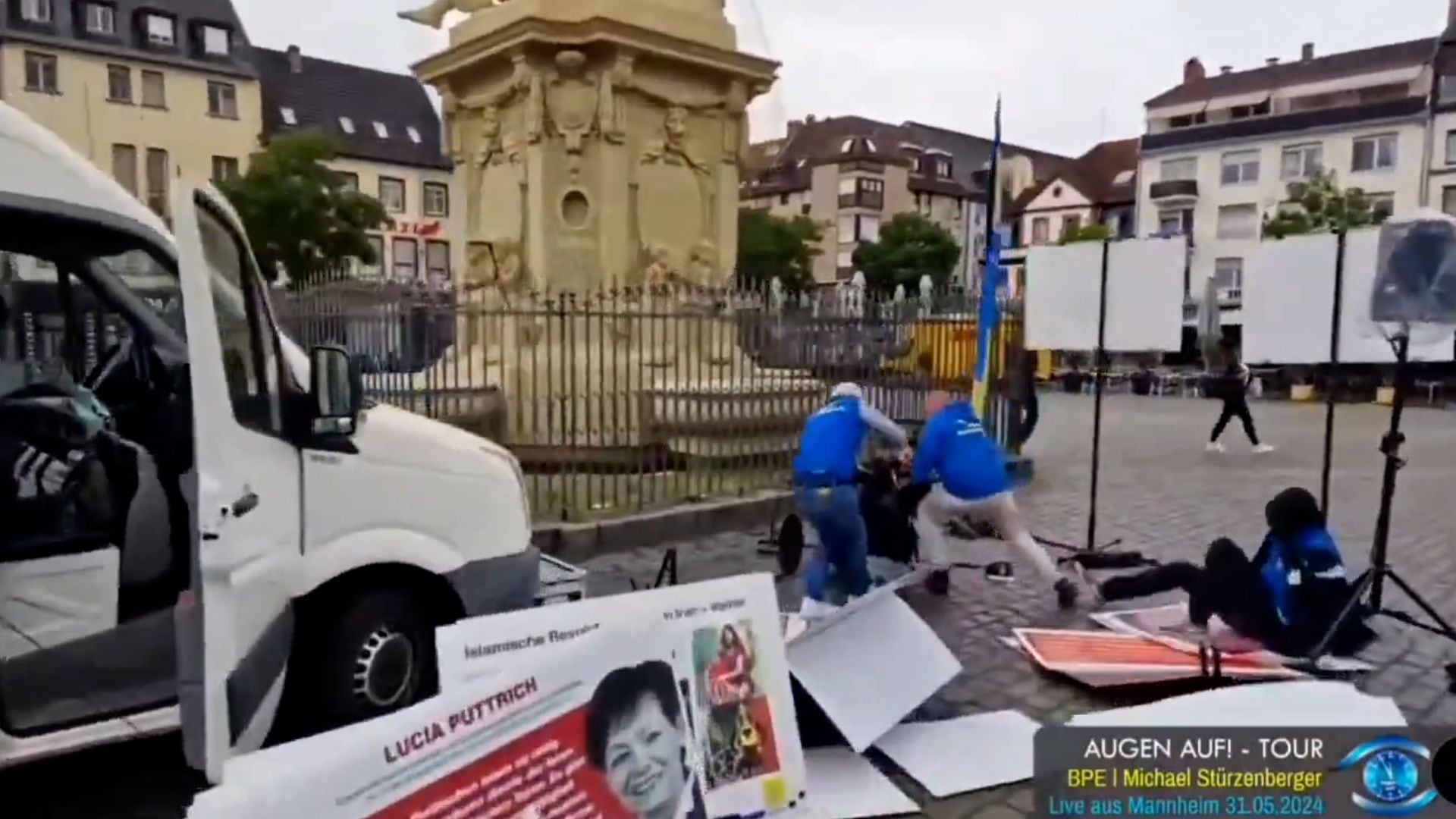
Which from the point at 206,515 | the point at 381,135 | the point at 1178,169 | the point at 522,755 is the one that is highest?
the point at 381,135

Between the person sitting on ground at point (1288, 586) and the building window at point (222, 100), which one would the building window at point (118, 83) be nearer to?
the building window at point (222, 100)

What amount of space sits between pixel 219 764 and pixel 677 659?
4.69 ft

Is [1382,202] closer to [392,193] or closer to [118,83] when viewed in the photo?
[392,193]

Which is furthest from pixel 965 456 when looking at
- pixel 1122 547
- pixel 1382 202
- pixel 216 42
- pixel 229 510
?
pixel 216 42

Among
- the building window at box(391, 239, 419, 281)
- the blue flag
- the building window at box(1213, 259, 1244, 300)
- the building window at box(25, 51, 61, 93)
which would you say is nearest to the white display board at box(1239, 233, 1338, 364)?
the blue flag

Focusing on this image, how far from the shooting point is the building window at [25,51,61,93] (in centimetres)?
4250

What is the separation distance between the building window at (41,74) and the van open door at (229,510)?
4899 cm

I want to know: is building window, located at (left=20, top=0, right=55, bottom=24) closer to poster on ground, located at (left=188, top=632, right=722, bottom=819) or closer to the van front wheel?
the van front wheel

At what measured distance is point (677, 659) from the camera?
10.8ft

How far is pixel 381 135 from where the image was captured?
54969 millimetres

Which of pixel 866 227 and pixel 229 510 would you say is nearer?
pixel 229 510

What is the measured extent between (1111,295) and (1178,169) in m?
54.0

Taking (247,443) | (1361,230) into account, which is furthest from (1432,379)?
(247,443)

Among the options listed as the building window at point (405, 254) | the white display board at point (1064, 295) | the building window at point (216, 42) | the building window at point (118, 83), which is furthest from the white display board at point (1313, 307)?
the building window at point (216, 42)
